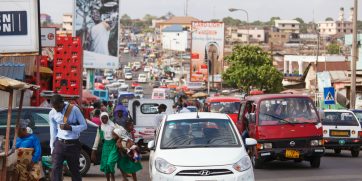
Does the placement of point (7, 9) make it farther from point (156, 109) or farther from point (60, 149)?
point (156, 109)

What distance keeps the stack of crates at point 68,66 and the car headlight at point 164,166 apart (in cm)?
2488

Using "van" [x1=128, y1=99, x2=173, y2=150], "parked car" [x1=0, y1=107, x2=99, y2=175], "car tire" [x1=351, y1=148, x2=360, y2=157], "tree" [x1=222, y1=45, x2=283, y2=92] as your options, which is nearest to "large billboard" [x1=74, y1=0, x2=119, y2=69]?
"tree" [x1=222, y1=45, x2=283, y2=92]

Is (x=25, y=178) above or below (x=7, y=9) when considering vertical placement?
below

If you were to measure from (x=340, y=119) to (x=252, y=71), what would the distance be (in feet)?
131

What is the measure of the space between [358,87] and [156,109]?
97.5 ft

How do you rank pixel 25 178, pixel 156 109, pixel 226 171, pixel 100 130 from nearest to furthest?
pixel 226 171
pixel 25 178
pixel 100 130
pixel 156 109

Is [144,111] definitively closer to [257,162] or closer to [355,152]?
[257,162]

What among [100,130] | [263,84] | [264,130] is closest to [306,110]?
[264,130]

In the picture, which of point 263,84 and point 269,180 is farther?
point 263,84

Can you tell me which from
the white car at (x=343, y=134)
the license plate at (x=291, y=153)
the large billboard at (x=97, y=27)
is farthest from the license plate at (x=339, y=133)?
the large billboard at (x=97, y=27)

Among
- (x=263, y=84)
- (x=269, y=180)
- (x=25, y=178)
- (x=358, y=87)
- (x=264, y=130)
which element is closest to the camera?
(x=25, y=178)

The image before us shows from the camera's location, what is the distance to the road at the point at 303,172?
1856 centimetres

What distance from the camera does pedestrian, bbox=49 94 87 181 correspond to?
14445 mm

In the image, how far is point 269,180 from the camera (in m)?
18.2
